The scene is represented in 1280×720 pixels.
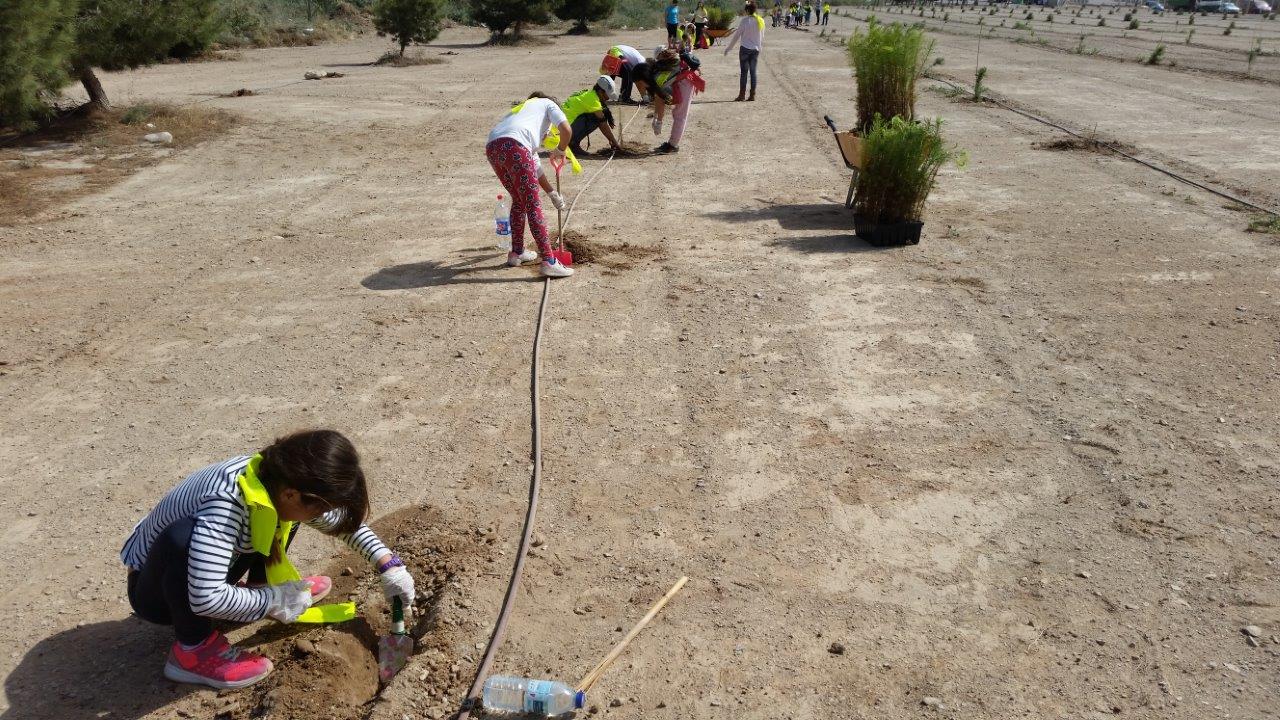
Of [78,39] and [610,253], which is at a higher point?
[78,39]

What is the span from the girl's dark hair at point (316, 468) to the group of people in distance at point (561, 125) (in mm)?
4080

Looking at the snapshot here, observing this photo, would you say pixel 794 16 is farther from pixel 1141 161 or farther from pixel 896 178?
pixel 896 178

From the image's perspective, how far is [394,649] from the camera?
3.37m

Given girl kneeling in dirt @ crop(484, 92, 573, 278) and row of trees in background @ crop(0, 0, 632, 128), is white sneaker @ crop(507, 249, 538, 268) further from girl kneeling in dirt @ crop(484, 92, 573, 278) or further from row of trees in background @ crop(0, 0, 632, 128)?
row of trees in background @ crop(0, 0, 632, 128)

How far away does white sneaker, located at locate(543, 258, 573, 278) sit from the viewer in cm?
691

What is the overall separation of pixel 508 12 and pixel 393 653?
31.5 meters

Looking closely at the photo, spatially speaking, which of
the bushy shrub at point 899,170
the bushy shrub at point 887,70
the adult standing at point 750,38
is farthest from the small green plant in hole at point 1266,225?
the adult standing at point 750,38

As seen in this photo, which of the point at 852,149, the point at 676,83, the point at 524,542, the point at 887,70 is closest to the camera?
the point at 524,542

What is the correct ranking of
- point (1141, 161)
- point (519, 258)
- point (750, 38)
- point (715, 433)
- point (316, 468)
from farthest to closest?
point (750, 38) → point (1141, 161) → point (519, 258) → point (715, 433) → point (316, 468)

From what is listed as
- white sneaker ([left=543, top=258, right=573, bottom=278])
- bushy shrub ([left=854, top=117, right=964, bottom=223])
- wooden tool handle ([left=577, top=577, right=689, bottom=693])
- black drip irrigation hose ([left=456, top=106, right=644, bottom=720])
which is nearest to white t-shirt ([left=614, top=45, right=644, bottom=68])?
bushy shrub ([left=854, top=117, right=964, bottom=223])

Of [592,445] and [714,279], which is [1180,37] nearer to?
[714,279]

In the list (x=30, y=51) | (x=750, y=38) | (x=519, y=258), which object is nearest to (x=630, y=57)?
(x=750, y=38)

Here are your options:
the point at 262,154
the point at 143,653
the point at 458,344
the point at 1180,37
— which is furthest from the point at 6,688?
the point at 1180,37

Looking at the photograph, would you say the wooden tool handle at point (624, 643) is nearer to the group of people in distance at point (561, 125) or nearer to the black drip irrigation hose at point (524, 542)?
the black drip irrigation hose at point (524, 542)
